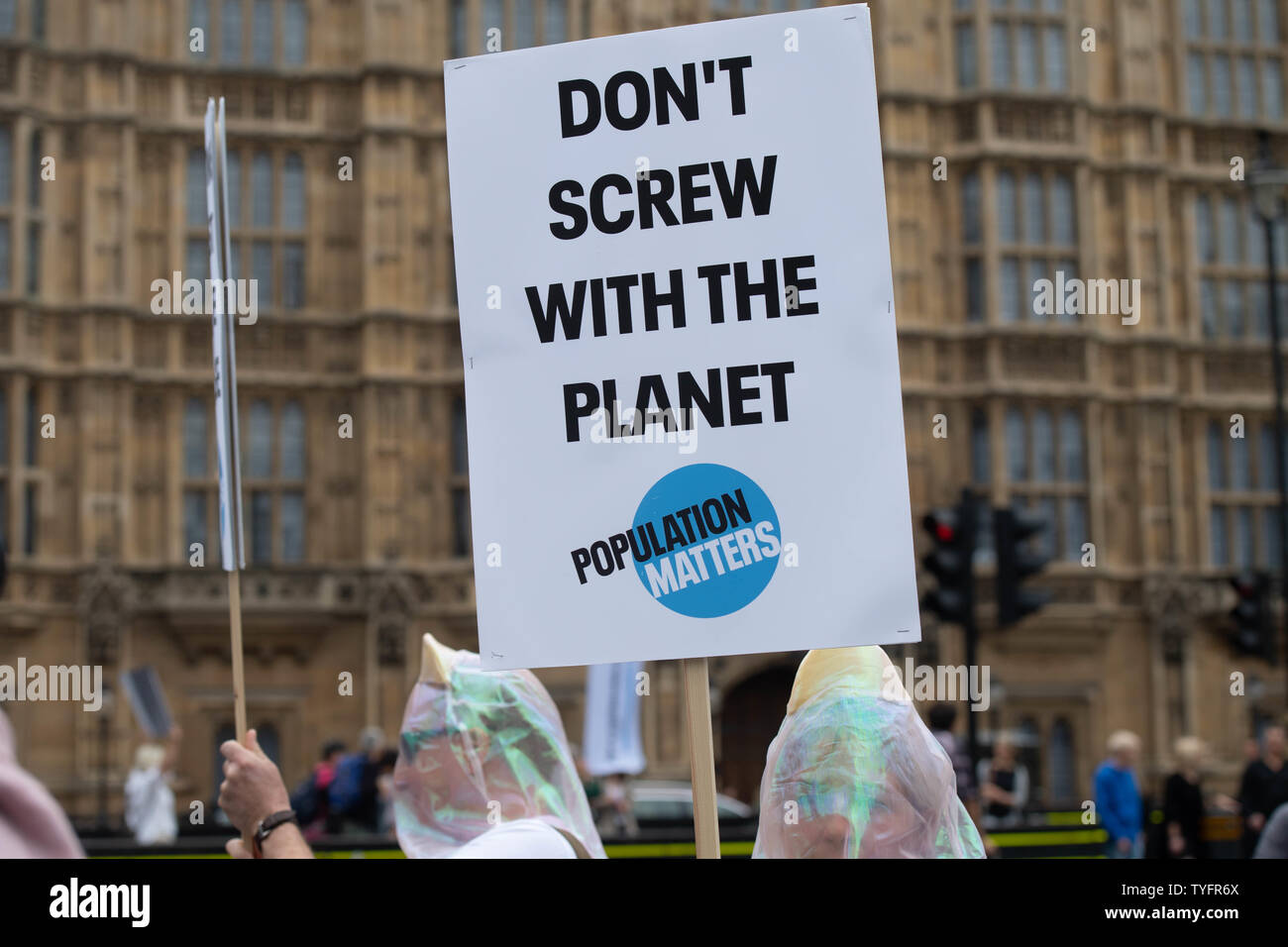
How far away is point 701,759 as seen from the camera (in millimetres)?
2486

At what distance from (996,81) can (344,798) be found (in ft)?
57.0

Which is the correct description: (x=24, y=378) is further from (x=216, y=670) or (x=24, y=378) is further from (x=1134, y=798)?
(x=1134, y=798)

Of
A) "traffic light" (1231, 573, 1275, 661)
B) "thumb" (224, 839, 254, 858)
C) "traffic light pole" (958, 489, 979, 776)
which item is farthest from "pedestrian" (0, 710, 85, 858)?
"traffic light" (1231, 573, 1275, 661)

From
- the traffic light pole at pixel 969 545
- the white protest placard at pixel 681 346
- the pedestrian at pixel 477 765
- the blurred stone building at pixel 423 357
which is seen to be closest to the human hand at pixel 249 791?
the white protest placard at pixel 681 346

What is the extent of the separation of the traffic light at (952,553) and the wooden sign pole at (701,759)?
8.09 m

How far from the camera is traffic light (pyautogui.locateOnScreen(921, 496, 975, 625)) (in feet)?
34.7

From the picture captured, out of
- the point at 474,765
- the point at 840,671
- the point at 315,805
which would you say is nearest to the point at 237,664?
the point at 474,765

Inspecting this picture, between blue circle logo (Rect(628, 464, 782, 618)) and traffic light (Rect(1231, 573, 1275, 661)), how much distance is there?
39.1 feet

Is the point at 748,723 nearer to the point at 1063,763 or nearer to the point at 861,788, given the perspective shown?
the point at 1063,763

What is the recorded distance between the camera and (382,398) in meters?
22.5

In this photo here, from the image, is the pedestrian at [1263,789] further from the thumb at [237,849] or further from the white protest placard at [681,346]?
the thumb at [237,849]

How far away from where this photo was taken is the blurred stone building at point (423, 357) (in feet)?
71.7
